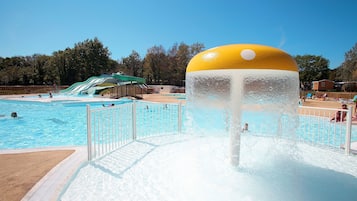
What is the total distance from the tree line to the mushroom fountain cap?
38.3 m

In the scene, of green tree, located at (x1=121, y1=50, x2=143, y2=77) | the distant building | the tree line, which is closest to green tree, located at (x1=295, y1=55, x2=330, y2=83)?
the tree line

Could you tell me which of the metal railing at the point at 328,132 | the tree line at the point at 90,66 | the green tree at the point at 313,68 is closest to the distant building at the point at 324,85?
the tree line at the point at 90,66

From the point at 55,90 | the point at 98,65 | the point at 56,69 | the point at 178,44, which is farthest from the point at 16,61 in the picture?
the point at 178,44

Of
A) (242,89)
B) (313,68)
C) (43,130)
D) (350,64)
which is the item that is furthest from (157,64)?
(242,89)

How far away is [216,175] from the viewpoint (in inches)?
135

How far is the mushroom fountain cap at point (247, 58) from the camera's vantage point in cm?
259

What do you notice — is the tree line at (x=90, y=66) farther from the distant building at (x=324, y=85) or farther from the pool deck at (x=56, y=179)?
the pool deck at (x=56, y=179)

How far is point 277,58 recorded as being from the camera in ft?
8.68

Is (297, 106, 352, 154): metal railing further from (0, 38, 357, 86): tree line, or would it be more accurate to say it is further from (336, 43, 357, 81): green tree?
(336, 43, 357, 81): green tree

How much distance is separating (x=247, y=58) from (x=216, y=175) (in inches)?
84.6

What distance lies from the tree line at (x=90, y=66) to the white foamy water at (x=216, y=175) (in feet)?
122

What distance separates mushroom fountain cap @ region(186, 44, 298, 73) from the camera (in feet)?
8.50

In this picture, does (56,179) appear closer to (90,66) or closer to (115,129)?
(115,129)

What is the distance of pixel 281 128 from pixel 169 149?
9.07 feet
